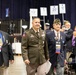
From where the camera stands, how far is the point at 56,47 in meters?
5.14

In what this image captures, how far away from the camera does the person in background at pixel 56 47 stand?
5129 millimetres

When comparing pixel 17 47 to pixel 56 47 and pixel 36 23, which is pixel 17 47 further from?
pixel 36 23

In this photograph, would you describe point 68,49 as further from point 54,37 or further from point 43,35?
point 43,35

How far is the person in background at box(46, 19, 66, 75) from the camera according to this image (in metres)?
5.13

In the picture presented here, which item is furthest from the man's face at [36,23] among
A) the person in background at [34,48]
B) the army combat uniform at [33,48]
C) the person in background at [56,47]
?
the person in background at [56,47]

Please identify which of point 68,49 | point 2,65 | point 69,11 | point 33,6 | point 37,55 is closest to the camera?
point 37,55

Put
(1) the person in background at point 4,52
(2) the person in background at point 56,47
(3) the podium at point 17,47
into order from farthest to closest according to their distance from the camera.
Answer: (3) the podium at point 17,47
(2) the person in background at point 56,47
(1) the person in background at point 4,52

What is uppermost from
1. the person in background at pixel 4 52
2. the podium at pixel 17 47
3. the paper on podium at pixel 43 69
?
the person in background at pixel 4 52

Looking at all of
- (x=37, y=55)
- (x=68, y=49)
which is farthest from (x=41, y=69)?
(x=68, y=49)

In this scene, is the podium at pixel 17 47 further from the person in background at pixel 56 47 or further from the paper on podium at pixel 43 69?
the paper on podium at pixel 43 69

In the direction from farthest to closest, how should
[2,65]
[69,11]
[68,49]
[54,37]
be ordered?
1. [69,11]
2. [68,49]
3. [54,37]
4. [2,65]

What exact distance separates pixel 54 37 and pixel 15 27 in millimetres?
11421

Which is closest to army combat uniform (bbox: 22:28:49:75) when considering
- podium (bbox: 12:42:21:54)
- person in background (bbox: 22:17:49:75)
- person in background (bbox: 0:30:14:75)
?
person in background (bbox: 22:17:49:75)

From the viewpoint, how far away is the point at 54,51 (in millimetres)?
5145
